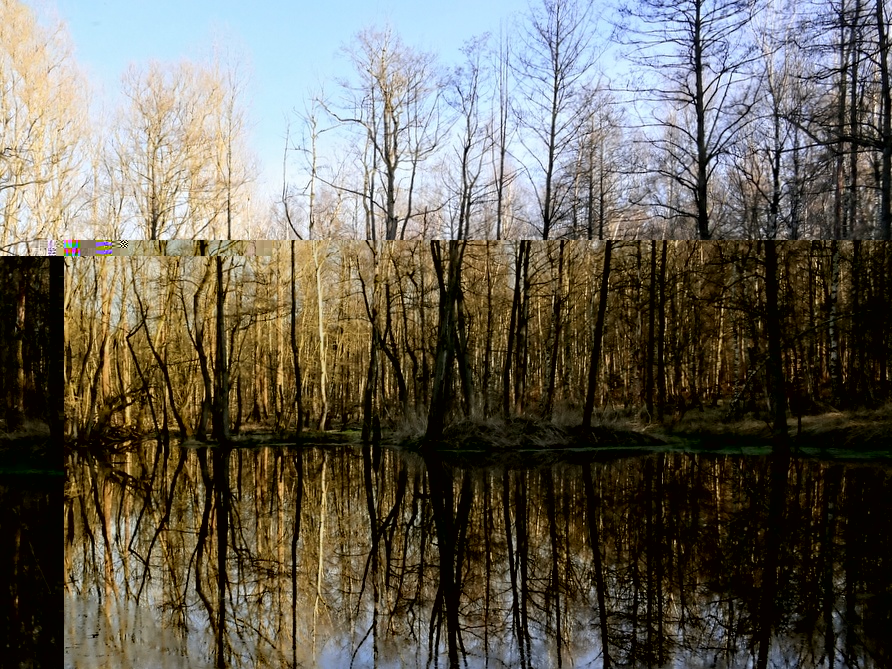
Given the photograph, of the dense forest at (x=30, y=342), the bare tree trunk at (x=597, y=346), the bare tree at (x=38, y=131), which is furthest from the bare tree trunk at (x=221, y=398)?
the bare tree trunk at (x=597, y=346)

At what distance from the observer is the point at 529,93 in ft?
26.9

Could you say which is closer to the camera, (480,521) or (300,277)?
(480,521)

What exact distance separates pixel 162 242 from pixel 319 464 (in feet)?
11.1

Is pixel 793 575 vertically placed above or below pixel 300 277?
below

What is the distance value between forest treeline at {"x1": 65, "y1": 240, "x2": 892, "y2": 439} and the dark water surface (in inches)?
96.9

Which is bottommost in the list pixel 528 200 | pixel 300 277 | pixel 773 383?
pixel 773 383

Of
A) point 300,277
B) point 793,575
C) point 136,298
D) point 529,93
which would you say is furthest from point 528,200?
point 793,575

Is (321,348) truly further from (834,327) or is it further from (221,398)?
(834,327)

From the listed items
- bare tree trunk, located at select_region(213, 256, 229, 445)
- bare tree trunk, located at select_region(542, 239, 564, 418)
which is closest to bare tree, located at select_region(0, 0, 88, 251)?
bare tree trunk, located at select_region(213, 256, 229, 445)

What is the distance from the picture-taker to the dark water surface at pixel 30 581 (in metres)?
2.94

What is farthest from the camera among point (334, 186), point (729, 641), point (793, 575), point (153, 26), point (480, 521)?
point (334, 186)

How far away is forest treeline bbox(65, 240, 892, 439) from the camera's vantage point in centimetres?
830

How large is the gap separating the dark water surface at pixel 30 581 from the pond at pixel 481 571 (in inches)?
4.0

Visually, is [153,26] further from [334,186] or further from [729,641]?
[729,641]
